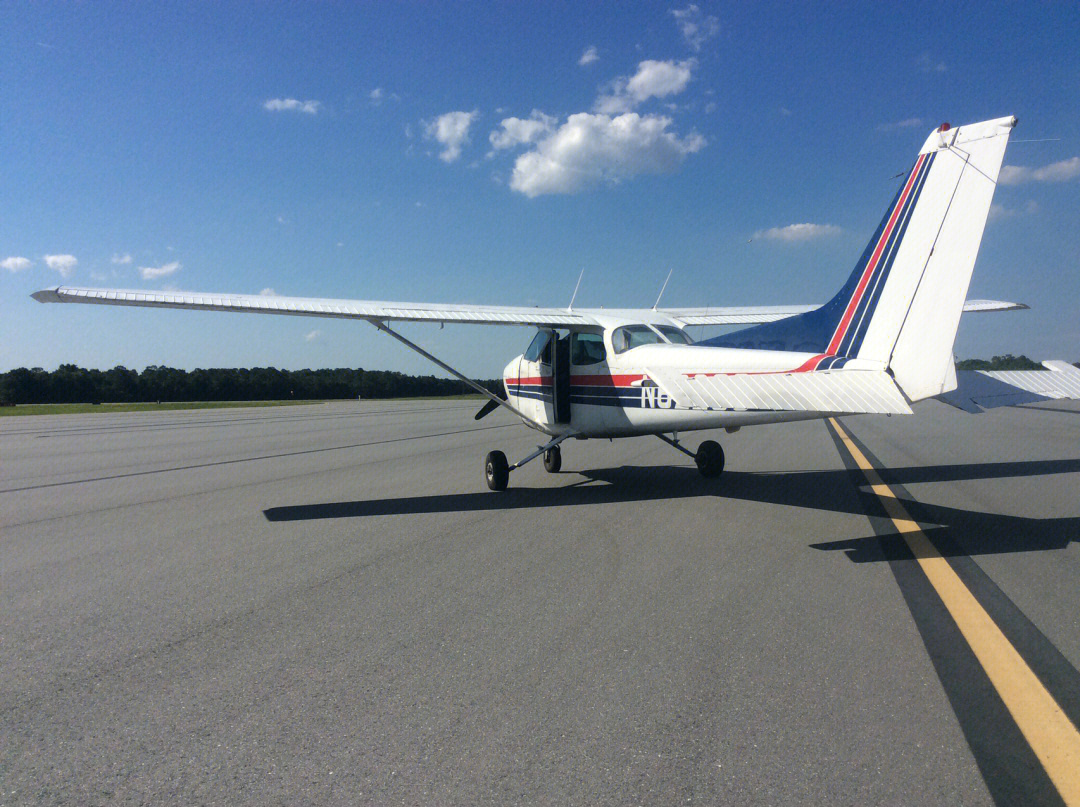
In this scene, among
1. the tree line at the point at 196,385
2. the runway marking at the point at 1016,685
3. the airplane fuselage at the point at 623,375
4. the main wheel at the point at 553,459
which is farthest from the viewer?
the tree line at the point at 196,385

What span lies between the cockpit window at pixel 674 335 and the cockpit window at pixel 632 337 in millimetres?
132

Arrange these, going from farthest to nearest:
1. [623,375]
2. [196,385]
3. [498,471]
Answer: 1. [196,385]
2. [498,471]
3. [623,375]

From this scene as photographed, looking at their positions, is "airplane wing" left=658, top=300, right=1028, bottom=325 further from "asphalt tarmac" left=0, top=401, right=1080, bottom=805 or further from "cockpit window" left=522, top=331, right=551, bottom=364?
"asphalt tarmac" left=0, top=401, right=1080, bottom=805

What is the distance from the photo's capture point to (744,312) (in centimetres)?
1218

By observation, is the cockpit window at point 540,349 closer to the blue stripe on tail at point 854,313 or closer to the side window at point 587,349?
the side window at point 587,349

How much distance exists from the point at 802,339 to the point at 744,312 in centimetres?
583

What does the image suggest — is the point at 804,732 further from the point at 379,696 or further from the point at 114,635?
the point at 114,635

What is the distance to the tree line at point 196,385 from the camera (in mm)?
51719

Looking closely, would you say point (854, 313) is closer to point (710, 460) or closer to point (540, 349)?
point (710, 460)

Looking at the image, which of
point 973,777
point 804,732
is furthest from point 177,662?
point 973,777

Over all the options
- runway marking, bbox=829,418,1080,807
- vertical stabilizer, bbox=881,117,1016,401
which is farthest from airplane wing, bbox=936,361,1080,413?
runway marking, bbox=829,418,1080,807

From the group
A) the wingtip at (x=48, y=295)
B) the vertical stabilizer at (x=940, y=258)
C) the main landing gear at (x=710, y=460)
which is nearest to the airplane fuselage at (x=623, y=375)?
the vertical stabilizer at (x=940, y=258)

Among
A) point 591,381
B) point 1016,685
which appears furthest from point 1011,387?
point 1016,685

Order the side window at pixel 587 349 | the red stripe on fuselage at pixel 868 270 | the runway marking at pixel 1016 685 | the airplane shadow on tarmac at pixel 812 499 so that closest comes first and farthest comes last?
the runway marking at pixel 1016 685, the airplane shadow on tarmac at pixel 812 499, the red stripe on fuselage at pixel 868 270, the side window at pixel 587 349
